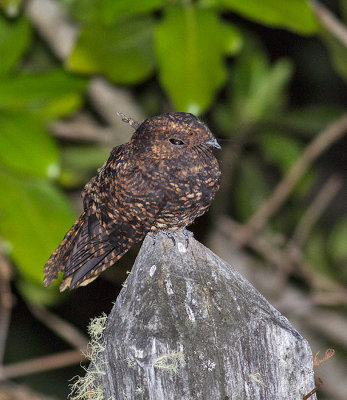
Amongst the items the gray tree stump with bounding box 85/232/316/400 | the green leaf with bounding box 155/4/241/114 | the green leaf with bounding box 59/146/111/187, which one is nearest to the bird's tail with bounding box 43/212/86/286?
the gray tree stump with bounding box 85/232/316/400

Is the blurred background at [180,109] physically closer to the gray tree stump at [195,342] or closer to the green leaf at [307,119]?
the green leaf at [307,119]

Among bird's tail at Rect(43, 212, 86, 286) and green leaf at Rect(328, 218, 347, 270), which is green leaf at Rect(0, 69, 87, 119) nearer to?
bird's tail at Rect(43, 212, 86, 286)

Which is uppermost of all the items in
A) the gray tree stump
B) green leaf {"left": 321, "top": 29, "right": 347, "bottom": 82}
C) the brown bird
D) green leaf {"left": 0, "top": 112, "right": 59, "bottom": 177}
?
green leaf {"left": 321, "top": 29, "right": 347, "bottom": 82}

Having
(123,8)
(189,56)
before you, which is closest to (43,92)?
(123,8)

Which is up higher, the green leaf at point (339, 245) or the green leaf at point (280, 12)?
the green leaf at point (280, 12)

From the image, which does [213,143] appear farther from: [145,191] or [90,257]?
[90,257]

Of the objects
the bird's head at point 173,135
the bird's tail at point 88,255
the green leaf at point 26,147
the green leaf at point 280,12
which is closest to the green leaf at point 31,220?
the green leaf at point 26,147
